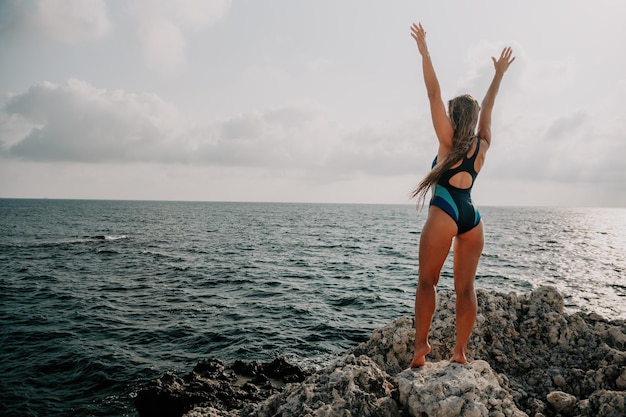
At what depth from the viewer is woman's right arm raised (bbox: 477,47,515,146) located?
429 cm

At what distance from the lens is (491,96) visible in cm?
449

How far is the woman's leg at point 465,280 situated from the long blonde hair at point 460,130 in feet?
2.34

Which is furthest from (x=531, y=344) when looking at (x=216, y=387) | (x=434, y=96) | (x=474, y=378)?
(x=216, y=387)

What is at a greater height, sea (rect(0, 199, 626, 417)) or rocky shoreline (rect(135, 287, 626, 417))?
rocky shoreline (rect(135, 287, 626, 417))

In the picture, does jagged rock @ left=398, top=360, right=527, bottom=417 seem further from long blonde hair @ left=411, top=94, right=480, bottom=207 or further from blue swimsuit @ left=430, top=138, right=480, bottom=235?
long blonde hair @ left=411, top=94, right=480, bottom=207

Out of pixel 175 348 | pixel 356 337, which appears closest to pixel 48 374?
pixel 175 348

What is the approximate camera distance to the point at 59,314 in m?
15.0

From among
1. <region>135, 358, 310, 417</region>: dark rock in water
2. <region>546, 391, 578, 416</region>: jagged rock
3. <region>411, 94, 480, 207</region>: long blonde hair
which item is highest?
<region>411, 94, 480, 207</region>: long blonde hair

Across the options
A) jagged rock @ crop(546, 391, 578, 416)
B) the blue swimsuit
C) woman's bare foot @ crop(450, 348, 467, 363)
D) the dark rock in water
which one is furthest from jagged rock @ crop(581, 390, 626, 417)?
the dark rock in water

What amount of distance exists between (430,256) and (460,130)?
1.32 meters

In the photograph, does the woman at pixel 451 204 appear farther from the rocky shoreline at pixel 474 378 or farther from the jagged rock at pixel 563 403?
the jagged rock at pixel 563 403

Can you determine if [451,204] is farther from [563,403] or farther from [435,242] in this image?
[563,403]

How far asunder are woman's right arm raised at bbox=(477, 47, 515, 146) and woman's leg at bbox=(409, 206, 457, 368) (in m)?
1.08

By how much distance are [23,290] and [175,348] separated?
12.3 metres
